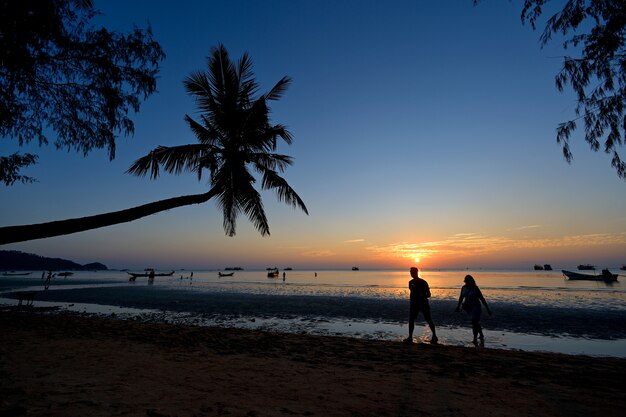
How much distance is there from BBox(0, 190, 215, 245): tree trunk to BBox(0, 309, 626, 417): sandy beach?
2.32 meters

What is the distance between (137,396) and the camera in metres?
5.04

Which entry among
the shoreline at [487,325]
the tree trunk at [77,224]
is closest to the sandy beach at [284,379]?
the tree trunk at [77,224]

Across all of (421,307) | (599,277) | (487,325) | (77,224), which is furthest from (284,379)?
(599,277)

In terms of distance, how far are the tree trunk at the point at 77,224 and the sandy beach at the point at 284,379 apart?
2.32m

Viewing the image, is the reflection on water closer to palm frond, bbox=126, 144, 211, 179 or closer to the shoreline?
the shoreline

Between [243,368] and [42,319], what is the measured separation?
12.8 m

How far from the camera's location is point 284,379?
6484 mm

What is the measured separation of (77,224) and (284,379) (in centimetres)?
470

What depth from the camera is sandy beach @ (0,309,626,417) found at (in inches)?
191

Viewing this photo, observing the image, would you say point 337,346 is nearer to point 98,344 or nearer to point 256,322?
point 98,344

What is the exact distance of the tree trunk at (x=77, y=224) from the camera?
12.0ft

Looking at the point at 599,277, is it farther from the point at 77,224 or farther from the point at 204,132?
the point at 77,224

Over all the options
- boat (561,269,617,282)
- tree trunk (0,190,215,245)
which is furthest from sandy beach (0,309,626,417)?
boat (561,269,617,282)

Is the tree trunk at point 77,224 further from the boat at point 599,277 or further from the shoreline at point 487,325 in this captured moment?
the boat at point 599,277
